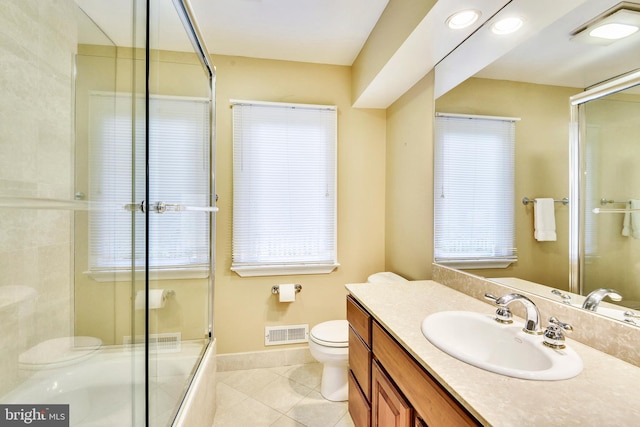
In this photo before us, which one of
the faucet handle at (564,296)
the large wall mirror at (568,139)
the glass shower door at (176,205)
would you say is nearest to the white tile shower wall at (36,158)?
the glass shower door at (176,205)

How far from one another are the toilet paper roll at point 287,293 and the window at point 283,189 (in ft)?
0.40

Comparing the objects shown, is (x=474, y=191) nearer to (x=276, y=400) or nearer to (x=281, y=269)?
(x=281, y=269)

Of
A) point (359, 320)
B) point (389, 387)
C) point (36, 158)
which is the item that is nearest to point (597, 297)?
point (389, 387)

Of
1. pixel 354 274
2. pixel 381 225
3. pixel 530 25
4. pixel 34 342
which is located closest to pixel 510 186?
pixel 530 25

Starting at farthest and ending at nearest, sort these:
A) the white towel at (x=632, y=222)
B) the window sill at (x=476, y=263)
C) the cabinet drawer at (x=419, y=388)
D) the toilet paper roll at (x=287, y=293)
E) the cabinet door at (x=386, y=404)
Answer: the toilet paper roll at (x=287, y=293), the window sill at (x=476, y=263), the cabinet door at (x=386, y=404), the white towel at (x=632, y=222), the cabinet drawer at (x=419, y=388)

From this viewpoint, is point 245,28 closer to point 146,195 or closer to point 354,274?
point 146,195

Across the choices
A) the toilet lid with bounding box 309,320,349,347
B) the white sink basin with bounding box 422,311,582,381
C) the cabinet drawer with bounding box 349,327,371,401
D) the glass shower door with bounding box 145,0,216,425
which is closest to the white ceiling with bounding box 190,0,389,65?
the glass shower door with bounding box 145,0,216,425

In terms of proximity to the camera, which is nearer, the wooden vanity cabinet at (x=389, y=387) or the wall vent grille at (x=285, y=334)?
the wooden vanity cabinet at (x=389, y=387)

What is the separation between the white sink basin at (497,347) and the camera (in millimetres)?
721

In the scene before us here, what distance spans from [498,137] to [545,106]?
0.25 metres

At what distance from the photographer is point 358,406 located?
1415 millimetres

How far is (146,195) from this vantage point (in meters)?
1.08

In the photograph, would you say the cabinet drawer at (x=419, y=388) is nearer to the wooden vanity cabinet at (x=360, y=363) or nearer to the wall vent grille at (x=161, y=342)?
the wooden vanity cabinet at (x=360, y=363)

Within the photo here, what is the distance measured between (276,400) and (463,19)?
2452mm
